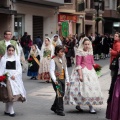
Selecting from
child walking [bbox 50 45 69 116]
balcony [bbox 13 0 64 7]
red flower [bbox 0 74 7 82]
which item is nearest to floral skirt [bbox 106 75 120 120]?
child walking [bbox 50 45 69 116]

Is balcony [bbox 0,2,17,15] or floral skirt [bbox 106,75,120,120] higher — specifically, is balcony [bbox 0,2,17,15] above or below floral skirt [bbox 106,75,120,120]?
above

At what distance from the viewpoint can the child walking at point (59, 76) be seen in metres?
9.66

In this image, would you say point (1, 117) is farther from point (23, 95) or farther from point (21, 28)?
point (21, 28)

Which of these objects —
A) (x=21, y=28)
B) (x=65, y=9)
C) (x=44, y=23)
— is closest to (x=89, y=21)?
(x=65, y=9)

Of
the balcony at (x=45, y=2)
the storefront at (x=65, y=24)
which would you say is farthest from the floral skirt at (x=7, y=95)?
the storefront at (x=65, y=24)

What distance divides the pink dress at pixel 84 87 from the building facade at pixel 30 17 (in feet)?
58.2

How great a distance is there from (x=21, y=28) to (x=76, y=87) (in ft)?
72.5

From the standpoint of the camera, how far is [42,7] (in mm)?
34219

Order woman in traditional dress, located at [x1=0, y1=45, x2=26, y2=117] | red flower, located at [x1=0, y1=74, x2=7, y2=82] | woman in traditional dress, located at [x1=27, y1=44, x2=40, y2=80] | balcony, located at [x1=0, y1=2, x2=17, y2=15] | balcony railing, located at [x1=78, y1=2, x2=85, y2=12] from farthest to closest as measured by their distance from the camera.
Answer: balcony railing, located at [x1=78, y1=2, x2=85, y2=12] < balcony, located at [x1=0, y1=2, x2=17, y2=15] < woman in traditional dress, located at [x1=27, y1=44, x2=40, y2=80] < woman in traditional dress, located at [x1=0, y1=45, x2=26, y2=117] < red flower, located at [x1=0, y1=74, x2=7, y2=82]

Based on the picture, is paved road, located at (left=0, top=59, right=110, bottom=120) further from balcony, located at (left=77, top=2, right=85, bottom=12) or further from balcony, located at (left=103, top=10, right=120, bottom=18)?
balcony, located at (left=103, top=10, right=120, bottom=18)

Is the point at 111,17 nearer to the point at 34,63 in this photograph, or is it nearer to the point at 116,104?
the point at 34,63

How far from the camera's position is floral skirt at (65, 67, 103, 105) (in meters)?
9.73

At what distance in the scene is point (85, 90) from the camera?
31.9ft

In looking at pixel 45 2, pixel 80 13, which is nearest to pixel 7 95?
pixel 45 2
